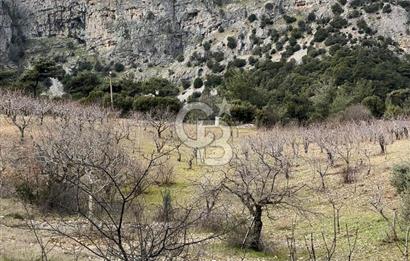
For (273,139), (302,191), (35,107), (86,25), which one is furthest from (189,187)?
(86,25)

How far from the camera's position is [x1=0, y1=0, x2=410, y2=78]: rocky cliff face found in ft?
276

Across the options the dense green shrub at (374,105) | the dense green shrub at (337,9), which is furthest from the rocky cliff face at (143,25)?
the dense green shrub at (374,105)

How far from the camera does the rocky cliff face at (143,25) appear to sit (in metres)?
84.2

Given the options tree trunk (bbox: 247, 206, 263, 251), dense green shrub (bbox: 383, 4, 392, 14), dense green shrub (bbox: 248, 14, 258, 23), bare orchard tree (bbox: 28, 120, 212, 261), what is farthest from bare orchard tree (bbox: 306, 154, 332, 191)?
dense green shrub (bbox: 248, 14, 258, 23)

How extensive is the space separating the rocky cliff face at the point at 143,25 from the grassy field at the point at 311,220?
59508 mm

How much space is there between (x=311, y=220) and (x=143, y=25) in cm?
8022

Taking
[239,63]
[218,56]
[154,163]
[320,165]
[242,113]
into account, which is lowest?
[320,165]

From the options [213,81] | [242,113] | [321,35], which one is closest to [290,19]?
[321,35]

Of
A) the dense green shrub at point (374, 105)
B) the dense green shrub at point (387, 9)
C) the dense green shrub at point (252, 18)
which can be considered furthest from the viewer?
the dense green shrub at point (252, 18)

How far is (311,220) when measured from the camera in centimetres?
1537

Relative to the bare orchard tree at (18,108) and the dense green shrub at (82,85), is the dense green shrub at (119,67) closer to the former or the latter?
the dense green shrub at (82,85)

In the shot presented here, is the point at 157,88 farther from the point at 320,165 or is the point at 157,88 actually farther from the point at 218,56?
the point at 320,165

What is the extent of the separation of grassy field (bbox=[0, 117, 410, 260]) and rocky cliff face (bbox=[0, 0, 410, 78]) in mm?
59508

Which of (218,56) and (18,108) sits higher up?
(218,56)
